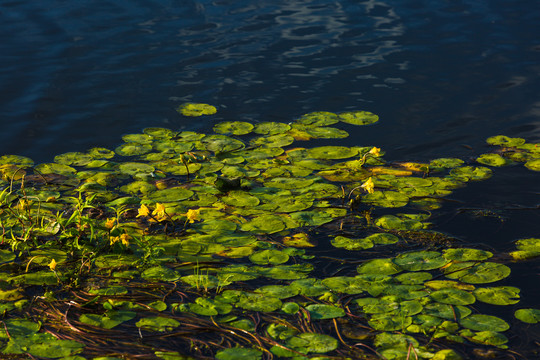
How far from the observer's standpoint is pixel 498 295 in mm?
3031

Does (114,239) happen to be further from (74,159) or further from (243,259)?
(74,159)

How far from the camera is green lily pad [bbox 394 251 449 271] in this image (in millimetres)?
3250

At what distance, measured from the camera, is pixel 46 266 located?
329 cm

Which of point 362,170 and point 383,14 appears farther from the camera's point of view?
point 383,14

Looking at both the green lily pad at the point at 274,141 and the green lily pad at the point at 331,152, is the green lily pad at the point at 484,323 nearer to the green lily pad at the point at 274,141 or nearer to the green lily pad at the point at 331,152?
the green lily pad at the point at 331,152

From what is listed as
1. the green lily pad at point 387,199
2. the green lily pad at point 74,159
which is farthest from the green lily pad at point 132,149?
the green lily pad at point 387,199

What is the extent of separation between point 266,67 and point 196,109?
4.57ft

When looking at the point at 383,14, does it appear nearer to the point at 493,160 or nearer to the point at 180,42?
the point at 180,42

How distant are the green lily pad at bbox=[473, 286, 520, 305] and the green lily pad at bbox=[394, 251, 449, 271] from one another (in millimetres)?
278

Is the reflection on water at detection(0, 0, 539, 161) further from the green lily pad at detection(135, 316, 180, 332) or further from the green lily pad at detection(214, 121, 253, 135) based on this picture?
the green lily pad at detection(135, 316, 180, 332)

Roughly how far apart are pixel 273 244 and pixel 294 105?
8.25ft

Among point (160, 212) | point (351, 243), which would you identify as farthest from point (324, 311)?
point (160, 212)

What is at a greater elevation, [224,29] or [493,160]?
[224,29]

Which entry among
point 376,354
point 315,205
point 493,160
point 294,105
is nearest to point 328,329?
point 376,354
